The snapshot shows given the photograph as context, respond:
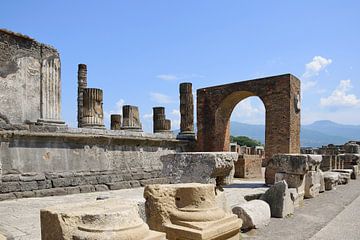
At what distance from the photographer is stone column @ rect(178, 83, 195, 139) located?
15.2 meters

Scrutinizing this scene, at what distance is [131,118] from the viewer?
43.1 feet

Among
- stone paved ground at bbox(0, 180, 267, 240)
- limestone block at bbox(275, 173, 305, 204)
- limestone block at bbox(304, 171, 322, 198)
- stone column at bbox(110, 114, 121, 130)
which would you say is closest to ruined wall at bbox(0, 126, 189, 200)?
stone paved ground at bbox(0, 180, 267, 240)

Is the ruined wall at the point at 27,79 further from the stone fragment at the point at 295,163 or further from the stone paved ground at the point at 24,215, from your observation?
the stone fragment at the point at 295,163

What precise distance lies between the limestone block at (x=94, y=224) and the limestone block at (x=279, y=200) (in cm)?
432

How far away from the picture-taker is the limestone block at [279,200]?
243 inches

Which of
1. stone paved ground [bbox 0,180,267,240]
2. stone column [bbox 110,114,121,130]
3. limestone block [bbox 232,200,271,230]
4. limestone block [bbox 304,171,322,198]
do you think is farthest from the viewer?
stone column [bbox 110,114,121,130]

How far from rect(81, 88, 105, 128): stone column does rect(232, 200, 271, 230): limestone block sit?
7051 mm

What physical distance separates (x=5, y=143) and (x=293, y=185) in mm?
7621

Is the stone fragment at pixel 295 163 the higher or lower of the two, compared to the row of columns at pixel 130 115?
lower

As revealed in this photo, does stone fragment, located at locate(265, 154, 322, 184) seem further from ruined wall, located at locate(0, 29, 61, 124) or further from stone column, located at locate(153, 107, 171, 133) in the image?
ruined wall, located at locate(0, 29, 61, 124)

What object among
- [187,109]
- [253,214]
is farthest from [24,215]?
[187,109]

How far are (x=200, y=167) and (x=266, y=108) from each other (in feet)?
26.9

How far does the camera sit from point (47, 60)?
370 inches

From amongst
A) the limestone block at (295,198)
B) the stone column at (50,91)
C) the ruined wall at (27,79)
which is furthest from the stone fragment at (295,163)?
the ruined wall at (27,79)
